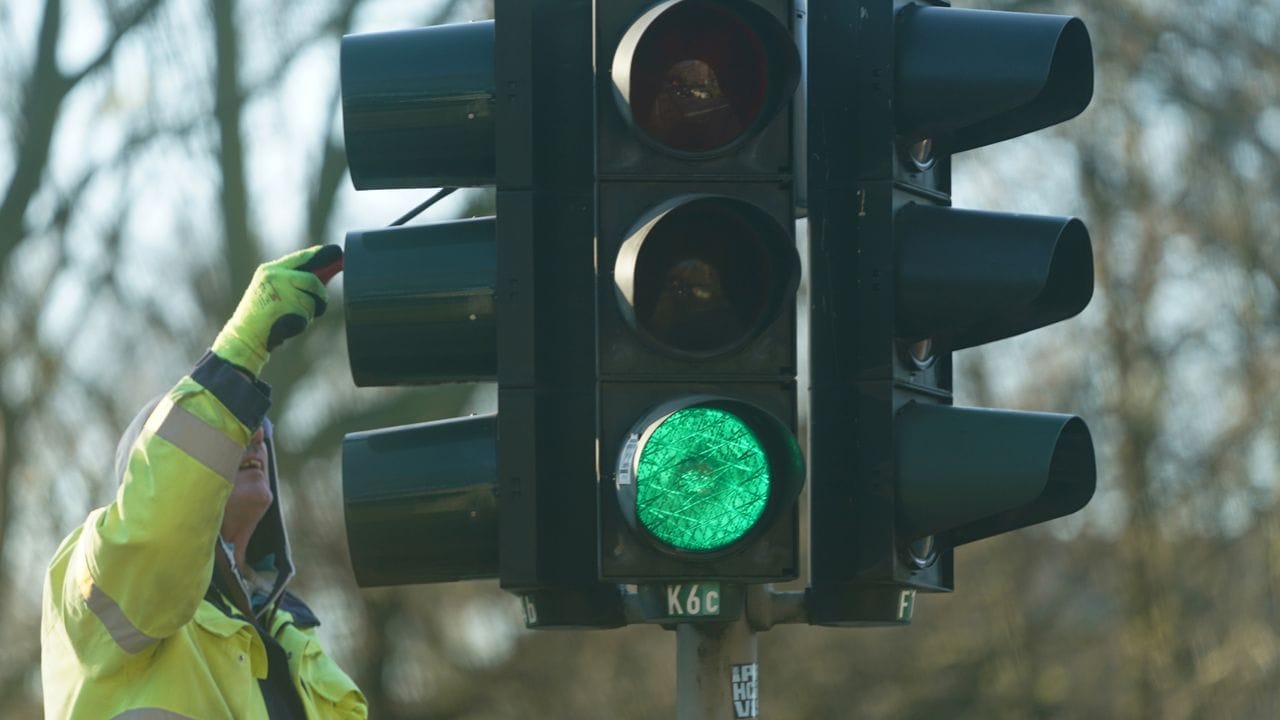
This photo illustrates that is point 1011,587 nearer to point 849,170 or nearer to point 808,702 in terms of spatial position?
point 808,702

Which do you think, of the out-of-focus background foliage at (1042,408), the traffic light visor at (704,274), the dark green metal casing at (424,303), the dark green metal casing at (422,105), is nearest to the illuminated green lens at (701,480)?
the traffic light visor at (704,274)

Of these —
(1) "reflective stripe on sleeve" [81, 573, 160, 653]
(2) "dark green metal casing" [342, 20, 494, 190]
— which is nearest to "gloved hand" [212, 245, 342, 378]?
(2) "dark green metal casing" [342, 20, 494, 190]

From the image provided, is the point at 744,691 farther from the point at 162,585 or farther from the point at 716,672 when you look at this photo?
the point at 162,585

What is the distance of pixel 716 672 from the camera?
443 cm

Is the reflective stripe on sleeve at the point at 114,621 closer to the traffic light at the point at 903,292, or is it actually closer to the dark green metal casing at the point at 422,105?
the dark green metal casing at the point at 422,105

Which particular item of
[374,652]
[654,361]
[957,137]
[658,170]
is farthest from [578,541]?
[374,652]

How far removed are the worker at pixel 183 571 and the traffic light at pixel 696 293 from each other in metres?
0.67

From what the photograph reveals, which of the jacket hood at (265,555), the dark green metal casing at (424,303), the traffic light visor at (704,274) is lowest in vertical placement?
the jacket hood at (265,555)

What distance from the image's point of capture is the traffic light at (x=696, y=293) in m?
4.19

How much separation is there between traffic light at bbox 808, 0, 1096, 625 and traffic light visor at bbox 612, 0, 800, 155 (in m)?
0.35

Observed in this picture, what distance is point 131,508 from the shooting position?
4289mm

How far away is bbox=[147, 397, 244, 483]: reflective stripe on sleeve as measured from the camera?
14.1 ft

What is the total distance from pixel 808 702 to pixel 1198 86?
4.84 m

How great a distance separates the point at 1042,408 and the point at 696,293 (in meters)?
10.8
